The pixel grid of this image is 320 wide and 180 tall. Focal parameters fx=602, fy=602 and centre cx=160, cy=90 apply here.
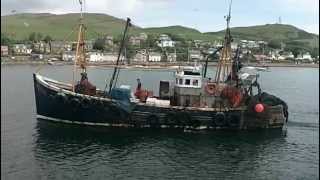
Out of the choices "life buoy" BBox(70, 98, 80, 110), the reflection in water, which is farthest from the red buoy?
"life buoy" BBox(70, 98, 80, 110)

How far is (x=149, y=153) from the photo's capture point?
44.2 meters

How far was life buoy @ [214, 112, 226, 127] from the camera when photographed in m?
53.7

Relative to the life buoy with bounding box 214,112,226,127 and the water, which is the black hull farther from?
the water

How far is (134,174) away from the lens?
38.1 metres

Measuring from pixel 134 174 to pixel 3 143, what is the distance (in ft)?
41.0

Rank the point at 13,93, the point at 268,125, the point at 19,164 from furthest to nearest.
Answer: the point at 13,93 → the point at 268,125 → the point at 19,164

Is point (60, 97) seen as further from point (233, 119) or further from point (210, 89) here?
point (233, 119)

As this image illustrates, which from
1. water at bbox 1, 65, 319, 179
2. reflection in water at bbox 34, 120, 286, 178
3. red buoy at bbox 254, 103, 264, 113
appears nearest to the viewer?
water at bbox 1, 65, 319, 179

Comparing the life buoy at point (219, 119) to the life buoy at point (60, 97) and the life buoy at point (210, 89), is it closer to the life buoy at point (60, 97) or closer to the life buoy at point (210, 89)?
the life buoy at point (210, 89)

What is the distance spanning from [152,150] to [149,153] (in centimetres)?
109

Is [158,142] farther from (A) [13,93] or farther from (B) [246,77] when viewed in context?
(A) [13,93]

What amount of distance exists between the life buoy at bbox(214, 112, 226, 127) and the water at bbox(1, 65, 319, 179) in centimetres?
109

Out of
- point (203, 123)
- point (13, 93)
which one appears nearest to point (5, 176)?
point (203, 123)

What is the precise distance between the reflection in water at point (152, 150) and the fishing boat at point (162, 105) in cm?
97
